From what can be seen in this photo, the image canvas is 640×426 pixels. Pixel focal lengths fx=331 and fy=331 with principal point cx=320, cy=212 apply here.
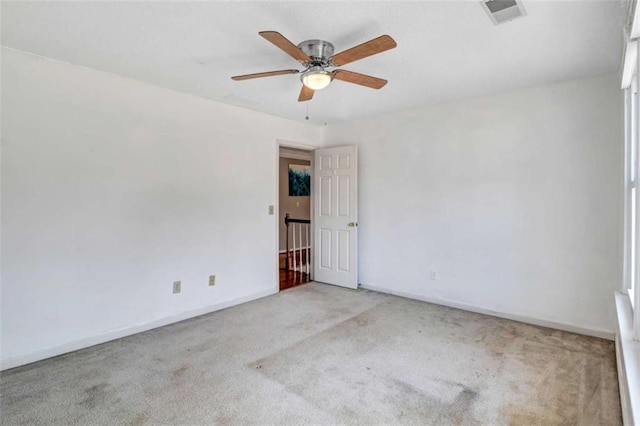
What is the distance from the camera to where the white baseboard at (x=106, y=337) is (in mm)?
2533

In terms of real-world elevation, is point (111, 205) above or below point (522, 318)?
above

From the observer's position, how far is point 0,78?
8.02 ft

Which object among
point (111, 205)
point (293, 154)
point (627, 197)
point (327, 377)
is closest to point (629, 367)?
point (627, 197)

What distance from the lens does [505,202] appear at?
3.51m

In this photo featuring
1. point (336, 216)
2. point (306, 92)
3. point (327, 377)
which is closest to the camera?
point (327, 377)

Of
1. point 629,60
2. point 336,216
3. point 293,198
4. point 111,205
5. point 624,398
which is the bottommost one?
point 624,398

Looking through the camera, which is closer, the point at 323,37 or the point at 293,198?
the point at 323,37

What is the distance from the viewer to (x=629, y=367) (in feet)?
5.15

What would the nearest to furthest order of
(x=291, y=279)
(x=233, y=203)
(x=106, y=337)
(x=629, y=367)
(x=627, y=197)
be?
(x=629, y=367)
(x=627, y=197)
(x=106, y=337)
(x=233, y=203)
(x=291, y=279)

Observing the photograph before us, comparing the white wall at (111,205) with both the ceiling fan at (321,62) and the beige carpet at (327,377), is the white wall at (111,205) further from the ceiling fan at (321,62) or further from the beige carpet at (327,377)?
the ceiling fan at (321,62)

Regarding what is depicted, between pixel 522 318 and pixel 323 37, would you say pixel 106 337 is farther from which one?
pixel 522 318

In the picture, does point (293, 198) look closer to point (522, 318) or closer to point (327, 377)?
point (522, 318)

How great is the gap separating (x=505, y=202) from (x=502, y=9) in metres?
2.11

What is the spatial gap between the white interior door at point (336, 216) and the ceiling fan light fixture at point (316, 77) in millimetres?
2297
